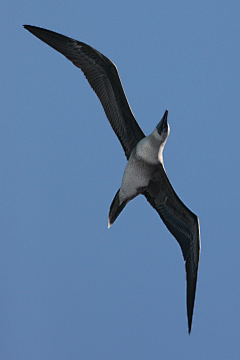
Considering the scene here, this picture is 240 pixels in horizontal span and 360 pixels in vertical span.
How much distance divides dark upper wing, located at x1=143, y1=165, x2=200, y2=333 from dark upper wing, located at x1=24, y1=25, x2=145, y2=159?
0.94 m

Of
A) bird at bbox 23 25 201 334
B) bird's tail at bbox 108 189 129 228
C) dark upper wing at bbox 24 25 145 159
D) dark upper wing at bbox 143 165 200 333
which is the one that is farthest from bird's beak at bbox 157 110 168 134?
bird's tail at bbox 108 189 129 228

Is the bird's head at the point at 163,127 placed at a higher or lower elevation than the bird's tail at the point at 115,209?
higher

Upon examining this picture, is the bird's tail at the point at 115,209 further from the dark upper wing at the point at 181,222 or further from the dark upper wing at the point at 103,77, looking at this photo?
the dark upper wing at the point at 103,77

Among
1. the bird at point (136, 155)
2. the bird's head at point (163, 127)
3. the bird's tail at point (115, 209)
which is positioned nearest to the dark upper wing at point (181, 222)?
the bird at point (136, 155)

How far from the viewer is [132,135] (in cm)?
816

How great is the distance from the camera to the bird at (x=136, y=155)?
25.0 feet

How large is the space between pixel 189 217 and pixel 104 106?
234 centimetres

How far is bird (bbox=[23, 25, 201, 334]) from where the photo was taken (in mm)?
7609

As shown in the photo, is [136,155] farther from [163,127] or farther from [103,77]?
[103,77]

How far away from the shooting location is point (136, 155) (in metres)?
7.76

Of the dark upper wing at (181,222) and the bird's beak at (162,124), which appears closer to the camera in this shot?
the bird's beak at (162,124)

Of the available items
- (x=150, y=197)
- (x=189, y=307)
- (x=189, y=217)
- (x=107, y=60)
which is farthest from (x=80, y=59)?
(x=189, y=307)

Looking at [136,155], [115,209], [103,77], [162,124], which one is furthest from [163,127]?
[115,209]

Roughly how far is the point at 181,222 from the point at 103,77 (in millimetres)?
2796
